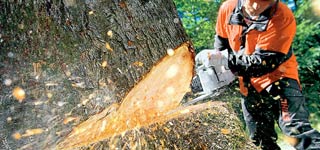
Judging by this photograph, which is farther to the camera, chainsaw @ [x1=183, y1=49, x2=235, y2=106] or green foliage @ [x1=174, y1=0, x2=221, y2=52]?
green foliage @ [x1=174, y1=0, x2=221, y2=52]

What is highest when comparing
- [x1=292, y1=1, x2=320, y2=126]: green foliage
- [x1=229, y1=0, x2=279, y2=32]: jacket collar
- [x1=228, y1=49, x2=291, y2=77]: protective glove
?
[x1=229, y1=0, x2=279, y2=32]: jacket collar

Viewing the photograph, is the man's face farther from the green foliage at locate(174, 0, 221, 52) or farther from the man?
the green foliage at locate(174, 0, 221, 52)

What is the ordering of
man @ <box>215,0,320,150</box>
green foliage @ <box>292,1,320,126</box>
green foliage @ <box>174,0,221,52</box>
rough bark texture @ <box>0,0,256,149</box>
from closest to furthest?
rough bark texture @ <box>0,0,256,149</box>
man @ <box>215,0,320,150</box>
green foliage @ <box>292,1,320,126</box>
green foliage @ <box>174,0,221,52</box>

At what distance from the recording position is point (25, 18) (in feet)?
5.75

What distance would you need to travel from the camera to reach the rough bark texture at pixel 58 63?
175cm

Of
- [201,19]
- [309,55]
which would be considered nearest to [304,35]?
[309,55]

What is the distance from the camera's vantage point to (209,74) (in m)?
2.72

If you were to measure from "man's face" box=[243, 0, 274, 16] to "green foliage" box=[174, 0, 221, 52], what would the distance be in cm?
513

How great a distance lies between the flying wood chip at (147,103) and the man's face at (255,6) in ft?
2.77

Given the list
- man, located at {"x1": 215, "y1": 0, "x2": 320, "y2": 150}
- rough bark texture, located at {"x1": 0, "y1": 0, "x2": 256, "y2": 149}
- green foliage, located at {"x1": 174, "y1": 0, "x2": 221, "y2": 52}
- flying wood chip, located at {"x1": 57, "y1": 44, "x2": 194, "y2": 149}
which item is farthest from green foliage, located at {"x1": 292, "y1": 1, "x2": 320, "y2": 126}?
rough bark texture, located at {"x1": 0, "y1": 0, "x2": 256, "y2": 149}

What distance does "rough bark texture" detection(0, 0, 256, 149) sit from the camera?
1751 mm

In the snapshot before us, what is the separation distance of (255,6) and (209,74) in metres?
0.63

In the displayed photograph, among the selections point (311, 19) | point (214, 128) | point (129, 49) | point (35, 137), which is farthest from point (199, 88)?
point (311, 19)

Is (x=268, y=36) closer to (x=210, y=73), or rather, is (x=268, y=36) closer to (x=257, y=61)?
(x=257, y=61)
